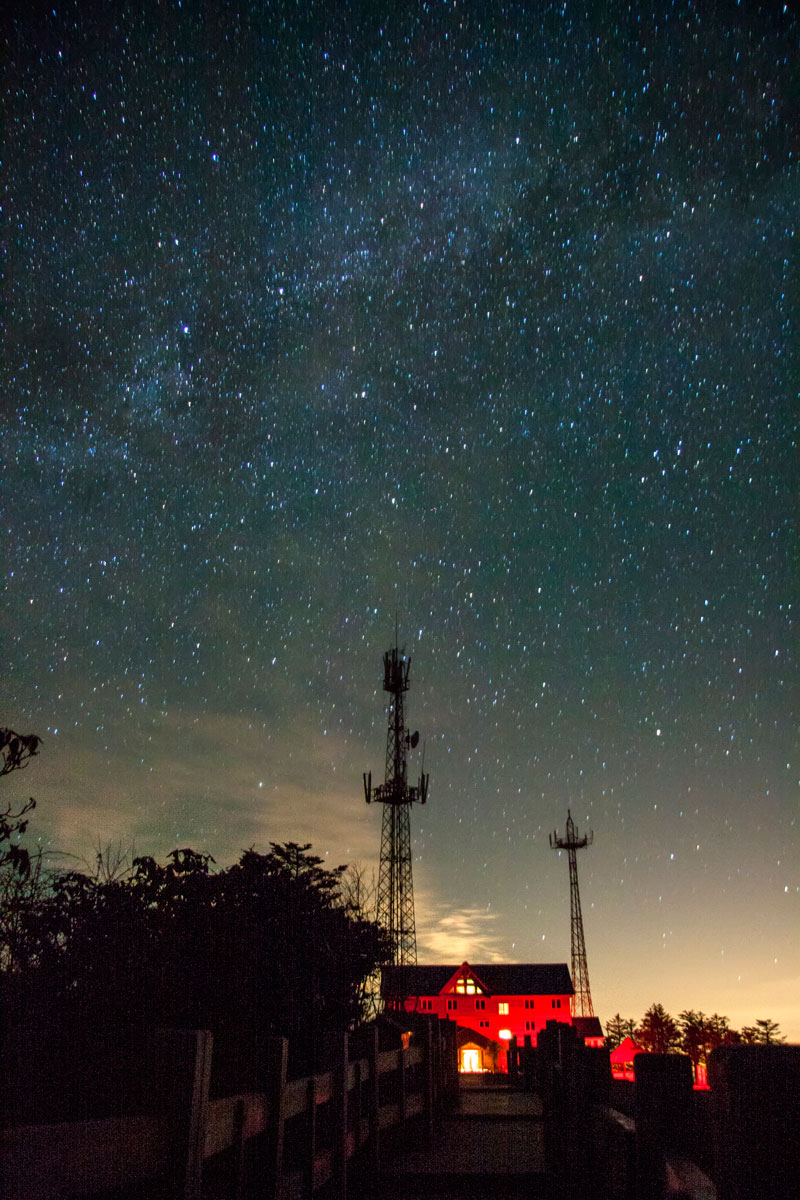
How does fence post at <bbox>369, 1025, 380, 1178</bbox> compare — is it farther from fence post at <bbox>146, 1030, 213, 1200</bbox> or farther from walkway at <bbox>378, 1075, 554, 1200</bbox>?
fence post at <bbox>146, 1030, 213, 1200</bbox>

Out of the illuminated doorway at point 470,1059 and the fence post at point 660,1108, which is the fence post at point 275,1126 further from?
the illuminated doorway at point 470,1059

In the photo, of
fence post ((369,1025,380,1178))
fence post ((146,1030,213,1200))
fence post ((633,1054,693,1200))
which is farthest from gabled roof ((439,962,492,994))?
fence post ((633,1054,693,1200))

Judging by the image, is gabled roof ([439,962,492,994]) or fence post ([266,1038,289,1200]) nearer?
fence post ([266,1038,289,1200])

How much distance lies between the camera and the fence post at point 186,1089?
365 cm

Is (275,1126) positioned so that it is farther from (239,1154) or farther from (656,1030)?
(656,1030)

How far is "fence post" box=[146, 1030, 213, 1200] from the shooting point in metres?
3.65

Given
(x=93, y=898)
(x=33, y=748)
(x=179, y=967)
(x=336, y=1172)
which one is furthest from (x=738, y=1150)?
(x=93, y=898)

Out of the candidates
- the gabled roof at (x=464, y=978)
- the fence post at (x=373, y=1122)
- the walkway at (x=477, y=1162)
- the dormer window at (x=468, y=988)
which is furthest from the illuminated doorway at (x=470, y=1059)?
the fence post at (x=373, y=1122)

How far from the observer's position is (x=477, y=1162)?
382 inches

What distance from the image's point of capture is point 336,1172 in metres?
7.02

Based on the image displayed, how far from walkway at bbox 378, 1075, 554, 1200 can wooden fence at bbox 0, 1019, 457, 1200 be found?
2.00 ft

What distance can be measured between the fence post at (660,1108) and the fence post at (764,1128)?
51.0 inches

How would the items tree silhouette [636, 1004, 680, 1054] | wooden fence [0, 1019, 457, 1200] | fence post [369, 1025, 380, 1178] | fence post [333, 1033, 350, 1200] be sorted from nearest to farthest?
wooden fence [0, 1019, 457, 1200]
fence post [333, 1033, 350, 1200]
fence post [369, 1025, 380, 1178]
tree silhouette [636, 1004, 680, 1054]

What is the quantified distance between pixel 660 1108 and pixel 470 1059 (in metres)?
56.8
